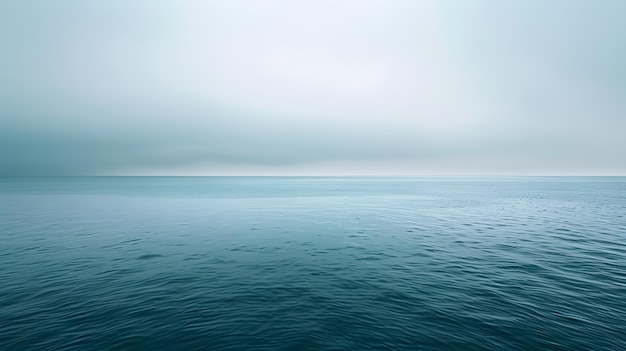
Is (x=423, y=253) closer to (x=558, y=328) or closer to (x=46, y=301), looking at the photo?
(x=558, y=328)

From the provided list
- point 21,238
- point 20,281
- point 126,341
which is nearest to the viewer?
point 126,341

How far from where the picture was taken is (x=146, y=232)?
35.4 m

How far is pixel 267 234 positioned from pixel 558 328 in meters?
27.8

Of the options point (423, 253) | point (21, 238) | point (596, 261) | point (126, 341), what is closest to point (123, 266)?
point (126, 341)

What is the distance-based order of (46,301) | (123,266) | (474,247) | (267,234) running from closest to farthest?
(46,301) < (123,266) < (474,247) < (267,234)

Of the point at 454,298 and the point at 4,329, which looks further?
the point at 454,298

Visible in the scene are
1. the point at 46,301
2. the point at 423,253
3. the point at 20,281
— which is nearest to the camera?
the point at 46,301

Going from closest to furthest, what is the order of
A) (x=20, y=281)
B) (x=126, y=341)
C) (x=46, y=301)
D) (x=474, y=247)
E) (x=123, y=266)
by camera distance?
(x=126, y=341) → (x=46, y=301) → (x=20, y=281) → (x=123, y=266) → (x=474, y=247)

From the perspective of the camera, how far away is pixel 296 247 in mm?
27531

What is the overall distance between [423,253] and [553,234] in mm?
20542

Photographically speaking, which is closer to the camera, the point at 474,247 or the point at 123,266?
the point at 123,266

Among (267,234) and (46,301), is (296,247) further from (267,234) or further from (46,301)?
(46,301)

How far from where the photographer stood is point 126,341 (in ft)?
37.1

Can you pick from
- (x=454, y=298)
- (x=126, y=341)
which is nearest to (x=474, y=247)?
(x=454, y=298)
